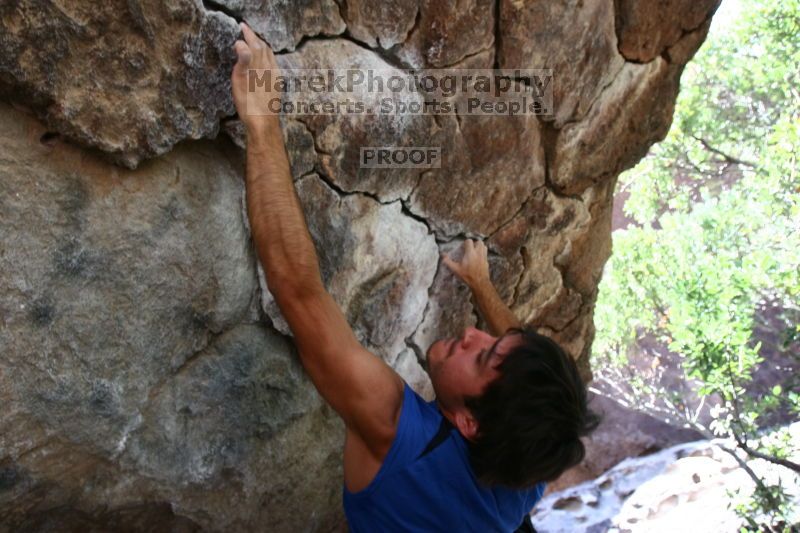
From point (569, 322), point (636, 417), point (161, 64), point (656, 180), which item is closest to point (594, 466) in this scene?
point (636, 417)

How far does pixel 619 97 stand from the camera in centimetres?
204

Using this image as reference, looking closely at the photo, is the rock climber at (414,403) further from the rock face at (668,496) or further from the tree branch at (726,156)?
the tree branch at (726,156)

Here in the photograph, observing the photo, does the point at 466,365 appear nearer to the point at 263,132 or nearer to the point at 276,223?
the point at 276,223

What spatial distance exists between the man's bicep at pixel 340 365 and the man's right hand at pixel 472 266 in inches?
24.6

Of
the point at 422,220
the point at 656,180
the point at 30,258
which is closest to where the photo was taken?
the point at 30,258

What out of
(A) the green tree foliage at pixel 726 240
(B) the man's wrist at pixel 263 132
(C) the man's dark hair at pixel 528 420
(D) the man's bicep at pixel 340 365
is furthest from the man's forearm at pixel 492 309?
(A) the green tree foliage at pixel 726 240

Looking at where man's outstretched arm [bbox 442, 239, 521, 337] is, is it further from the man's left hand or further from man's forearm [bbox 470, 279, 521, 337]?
the man's left hand

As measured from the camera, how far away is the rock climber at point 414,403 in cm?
122

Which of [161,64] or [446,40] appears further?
[446,40]

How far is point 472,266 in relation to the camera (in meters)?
1.87

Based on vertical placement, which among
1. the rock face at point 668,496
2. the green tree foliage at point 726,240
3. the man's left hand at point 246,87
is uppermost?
the man's left hand at point 246,87

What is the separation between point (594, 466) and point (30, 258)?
401 centimetres

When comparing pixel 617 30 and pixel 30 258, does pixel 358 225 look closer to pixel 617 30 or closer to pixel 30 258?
pixel 30 258

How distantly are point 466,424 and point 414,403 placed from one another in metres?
0.14
